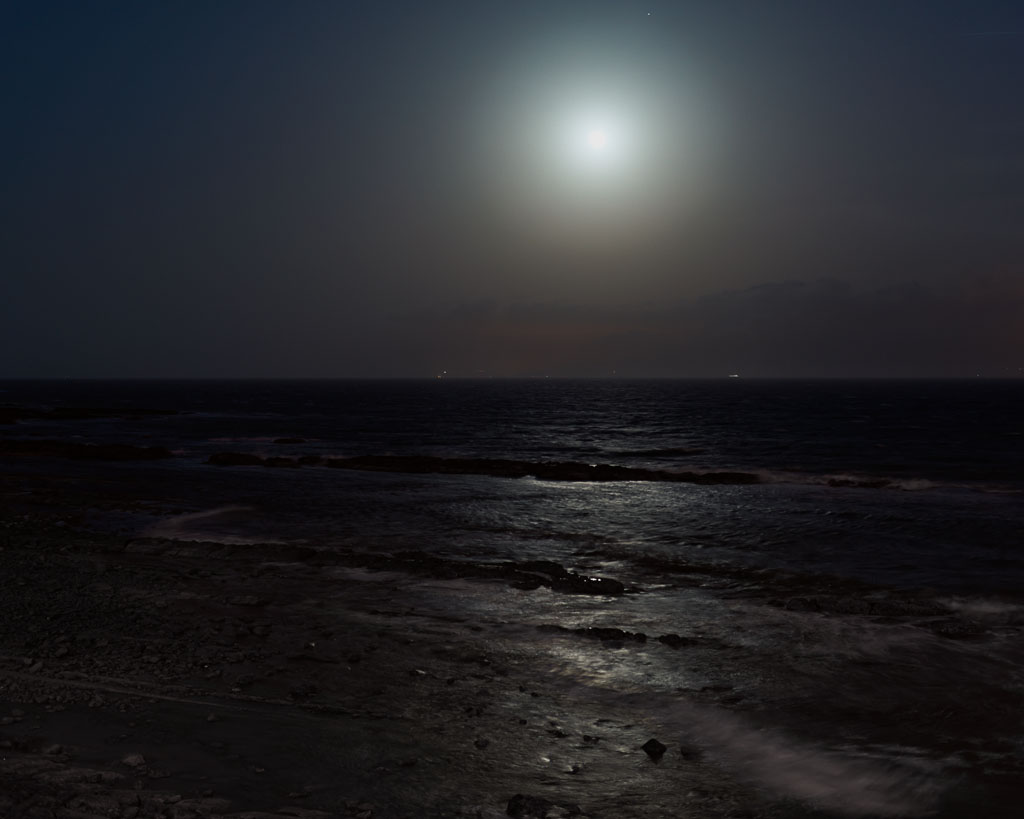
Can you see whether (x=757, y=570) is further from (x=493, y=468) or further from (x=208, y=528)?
(x=493, y=468)

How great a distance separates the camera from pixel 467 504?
32.2m

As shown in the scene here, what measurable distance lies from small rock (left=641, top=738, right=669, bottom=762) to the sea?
742 mm

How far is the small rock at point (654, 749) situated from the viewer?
29.1 feet

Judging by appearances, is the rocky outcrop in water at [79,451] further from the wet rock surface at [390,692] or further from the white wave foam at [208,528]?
the wet rock surface at [390,692]

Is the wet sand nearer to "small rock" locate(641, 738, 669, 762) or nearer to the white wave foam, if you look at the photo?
"small rock" locate(641, 738, 669, 762)

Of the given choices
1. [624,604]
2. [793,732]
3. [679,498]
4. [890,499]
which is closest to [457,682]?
[793,732]

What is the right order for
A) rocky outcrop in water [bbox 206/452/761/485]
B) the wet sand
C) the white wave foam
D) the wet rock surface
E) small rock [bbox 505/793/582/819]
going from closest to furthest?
small rock [bbox 505/793/582/819], the wet sand, the wet rock surface, the white wave foam, rocky outcrop in water [bbox 206/452/761/485]

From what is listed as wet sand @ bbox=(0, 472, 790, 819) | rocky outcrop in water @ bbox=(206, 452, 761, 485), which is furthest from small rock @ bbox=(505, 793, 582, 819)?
rocky outcrop in water @ bbox=(206, 452, 761, 485)

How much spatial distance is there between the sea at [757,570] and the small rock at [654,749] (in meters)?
0.74

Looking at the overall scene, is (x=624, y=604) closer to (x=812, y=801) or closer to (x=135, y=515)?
(x=812, y=801)

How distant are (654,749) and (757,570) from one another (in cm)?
1291

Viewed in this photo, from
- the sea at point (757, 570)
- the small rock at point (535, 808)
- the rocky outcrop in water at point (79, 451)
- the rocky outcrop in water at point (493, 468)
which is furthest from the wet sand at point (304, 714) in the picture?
the rocky outcrop in water at point (79, 451)

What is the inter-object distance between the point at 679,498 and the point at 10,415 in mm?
88895

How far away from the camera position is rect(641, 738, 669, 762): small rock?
8883 millimetres
